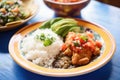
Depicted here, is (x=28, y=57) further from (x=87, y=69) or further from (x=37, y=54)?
(x=87, y=69)

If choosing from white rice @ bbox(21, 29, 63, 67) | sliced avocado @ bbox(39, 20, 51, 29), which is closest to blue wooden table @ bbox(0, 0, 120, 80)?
white rice @ bbox(21, 29, 63, 67)

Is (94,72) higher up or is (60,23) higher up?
(60,23)

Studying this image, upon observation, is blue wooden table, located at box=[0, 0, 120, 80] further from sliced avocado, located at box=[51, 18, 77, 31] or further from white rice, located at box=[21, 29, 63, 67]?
sliced avocado, located at box=[51, 18, 77, 31]

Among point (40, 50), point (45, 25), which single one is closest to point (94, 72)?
point (40, 50)

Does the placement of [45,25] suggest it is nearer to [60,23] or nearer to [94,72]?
[60,23]

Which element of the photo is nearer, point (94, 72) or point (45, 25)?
point (94, 72)

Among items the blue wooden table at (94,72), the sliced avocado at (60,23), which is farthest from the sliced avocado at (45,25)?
the blue wooden table at (94,72)

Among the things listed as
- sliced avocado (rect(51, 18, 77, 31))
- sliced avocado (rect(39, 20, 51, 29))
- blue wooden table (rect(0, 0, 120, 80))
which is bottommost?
blue wooden table (rect(0, 0, 120, 80))

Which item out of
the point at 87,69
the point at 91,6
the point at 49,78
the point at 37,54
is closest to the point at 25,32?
the point at 37,54
